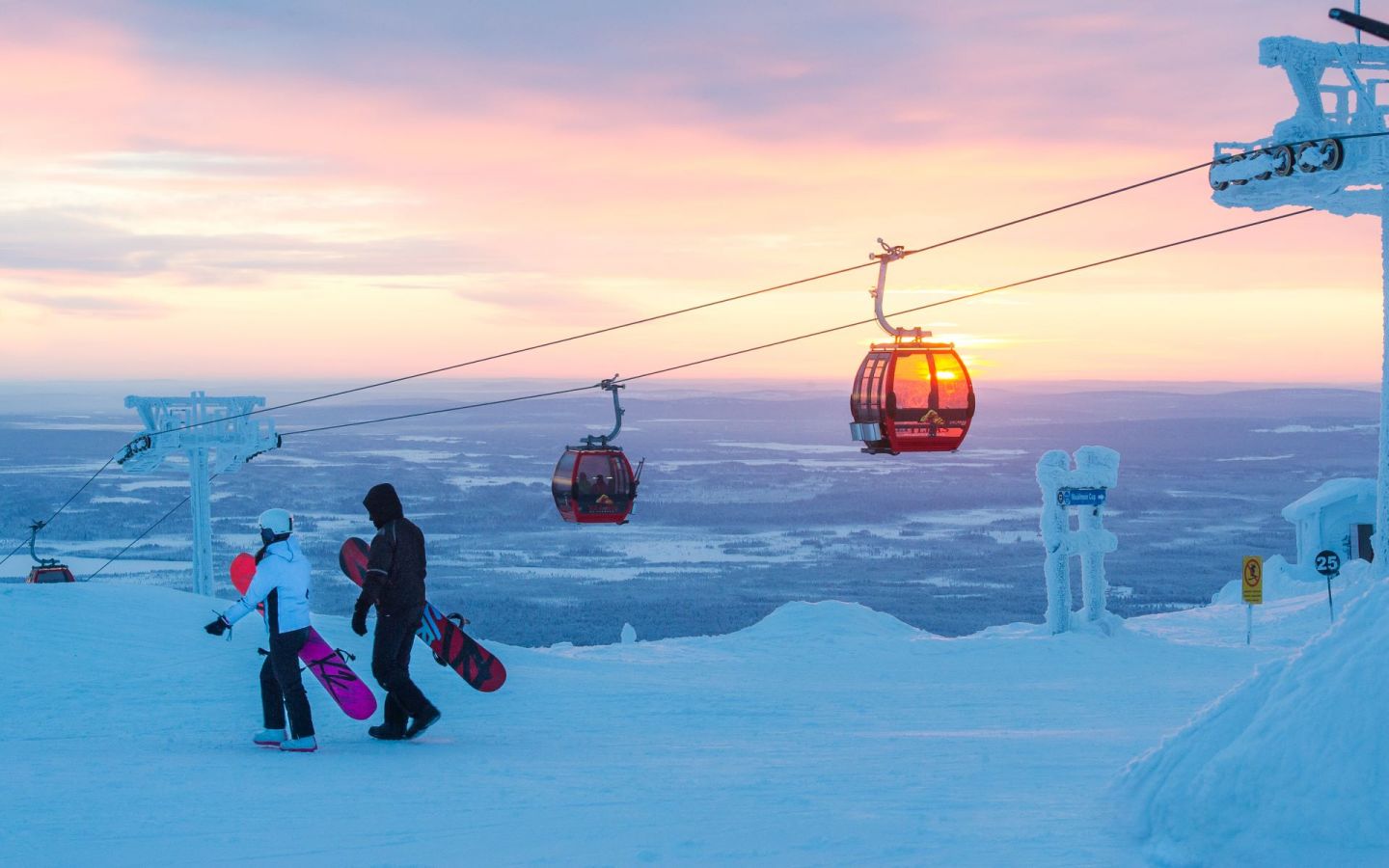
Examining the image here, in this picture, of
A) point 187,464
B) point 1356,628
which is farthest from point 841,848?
point 187,464

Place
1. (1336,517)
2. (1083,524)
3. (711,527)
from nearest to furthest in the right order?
(1083,524), (1336,517), (711,527)

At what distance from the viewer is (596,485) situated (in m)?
16.3

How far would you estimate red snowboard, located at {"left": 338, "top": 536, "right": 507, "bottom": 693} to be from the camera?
10.9m

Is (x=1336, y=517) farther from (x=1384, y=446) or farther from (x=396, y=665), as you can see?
(x=396, y=665)

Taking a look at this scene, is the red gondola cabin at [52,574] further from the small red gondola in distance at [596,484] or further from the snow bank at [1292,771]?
the snow bank at [1292,771]

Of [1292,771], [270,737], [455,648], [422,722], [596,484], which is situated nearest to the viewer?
[1292,771]

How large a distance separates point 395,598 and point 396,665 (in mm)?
460

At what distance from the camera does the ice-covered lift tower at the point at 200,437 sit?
23938mm

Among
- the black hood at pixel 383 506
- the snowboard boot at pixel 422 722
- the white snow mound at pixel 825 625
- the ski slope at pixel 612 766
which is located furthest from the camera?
the white snow mound at pixel 825 625

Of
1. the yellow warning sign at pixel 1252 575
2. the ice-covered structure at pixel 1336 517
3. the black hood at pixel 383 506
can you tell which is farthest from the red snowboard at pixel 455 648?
the ice-covered structure at pixel 1336 517

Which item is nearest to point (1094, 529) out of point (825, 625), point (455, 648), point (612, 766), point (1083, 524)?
point (1083, 524)

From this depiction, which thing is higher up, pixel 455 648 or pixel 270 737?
pixel 455 648

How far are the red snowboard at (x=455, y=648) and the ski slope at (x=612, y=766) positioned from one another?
1.21 feet

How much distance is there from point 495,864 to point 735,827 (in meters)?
1.35
